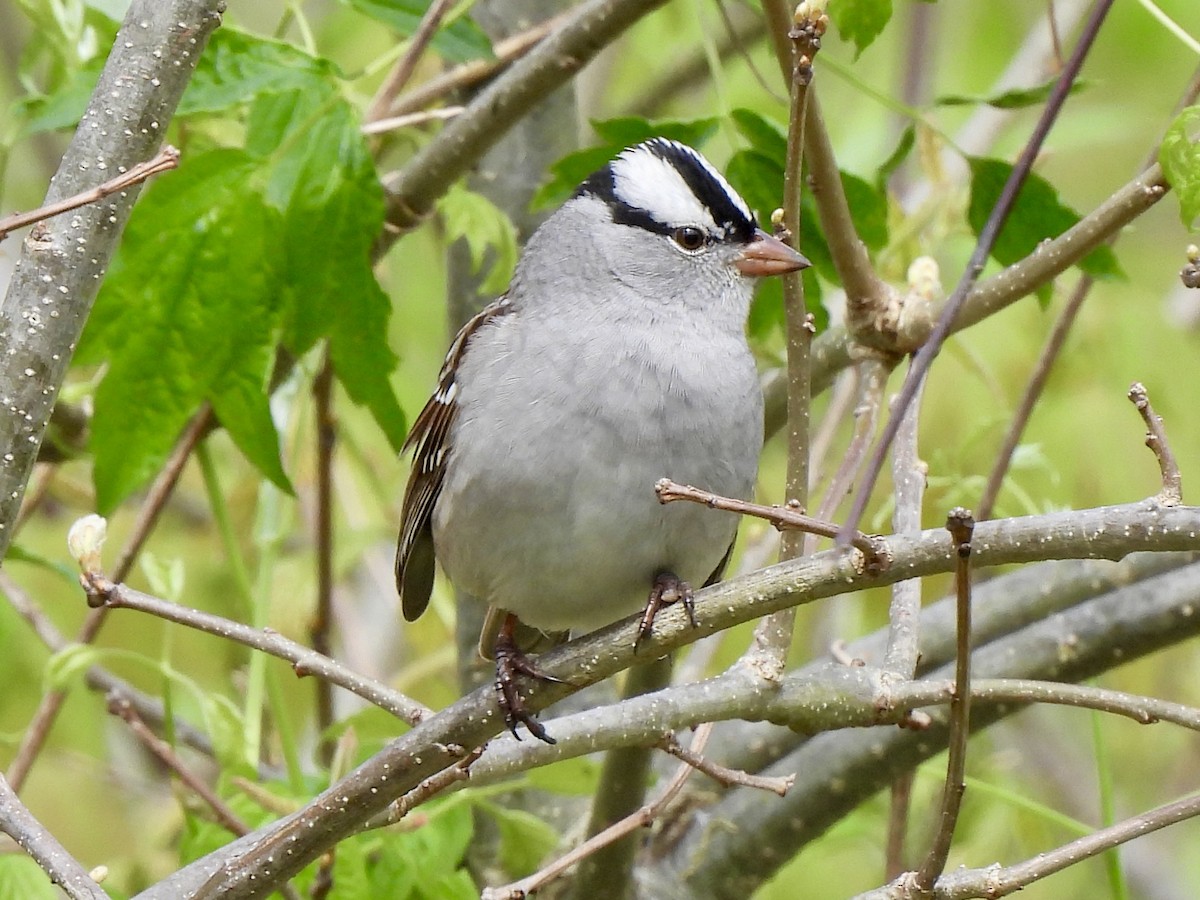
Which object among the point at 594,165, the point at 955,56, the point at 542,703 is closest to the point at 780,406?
the point at 594,165

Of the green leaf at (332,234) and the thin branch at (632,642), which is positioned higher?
the green leaf at (332,234)

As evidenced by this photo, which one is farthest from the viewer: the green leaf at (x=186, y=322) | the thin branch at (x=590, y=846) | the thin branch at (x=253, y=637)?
the green leaf at (x=186, y=322)

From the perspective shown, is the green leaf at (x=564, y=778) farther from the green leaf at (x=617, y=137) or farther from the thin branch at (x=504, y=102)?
the thin branch at (x=504, y=102)

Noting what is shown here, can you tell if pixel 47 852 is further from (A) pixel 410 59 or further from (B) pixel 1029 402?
(B) pixel 1029 402

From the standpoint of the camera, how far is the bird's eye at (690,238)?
256 cm

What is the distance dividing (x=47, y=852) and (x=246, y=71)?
1.34 meters

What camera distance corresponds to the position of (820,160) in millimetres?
2027

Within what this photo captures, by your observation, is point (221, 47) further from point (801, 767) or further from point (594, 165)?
point (801, 767)

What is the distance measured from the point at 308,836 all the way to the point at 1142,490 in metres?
2.06

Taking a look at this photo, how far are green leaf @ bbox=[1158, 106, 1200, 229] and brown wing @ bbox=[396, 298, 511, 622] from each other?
116 cm

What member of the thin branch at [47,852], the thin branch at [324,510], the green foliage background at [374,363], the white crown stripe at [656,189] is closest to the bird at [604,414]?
the white crown stripe at [656,189]

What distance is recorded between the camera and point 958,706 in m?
1.56

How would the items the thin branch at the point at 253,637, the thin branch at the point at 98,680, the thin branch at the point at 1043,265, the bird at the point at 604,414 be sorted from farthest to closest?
the thin branch at the point at 98,680 < the bird at the point at 604,414 < the thin branch at the point at 1043,265 < the thin branch at the point at 253,637

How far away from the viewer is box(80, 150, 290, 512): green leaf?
2.33 metres
